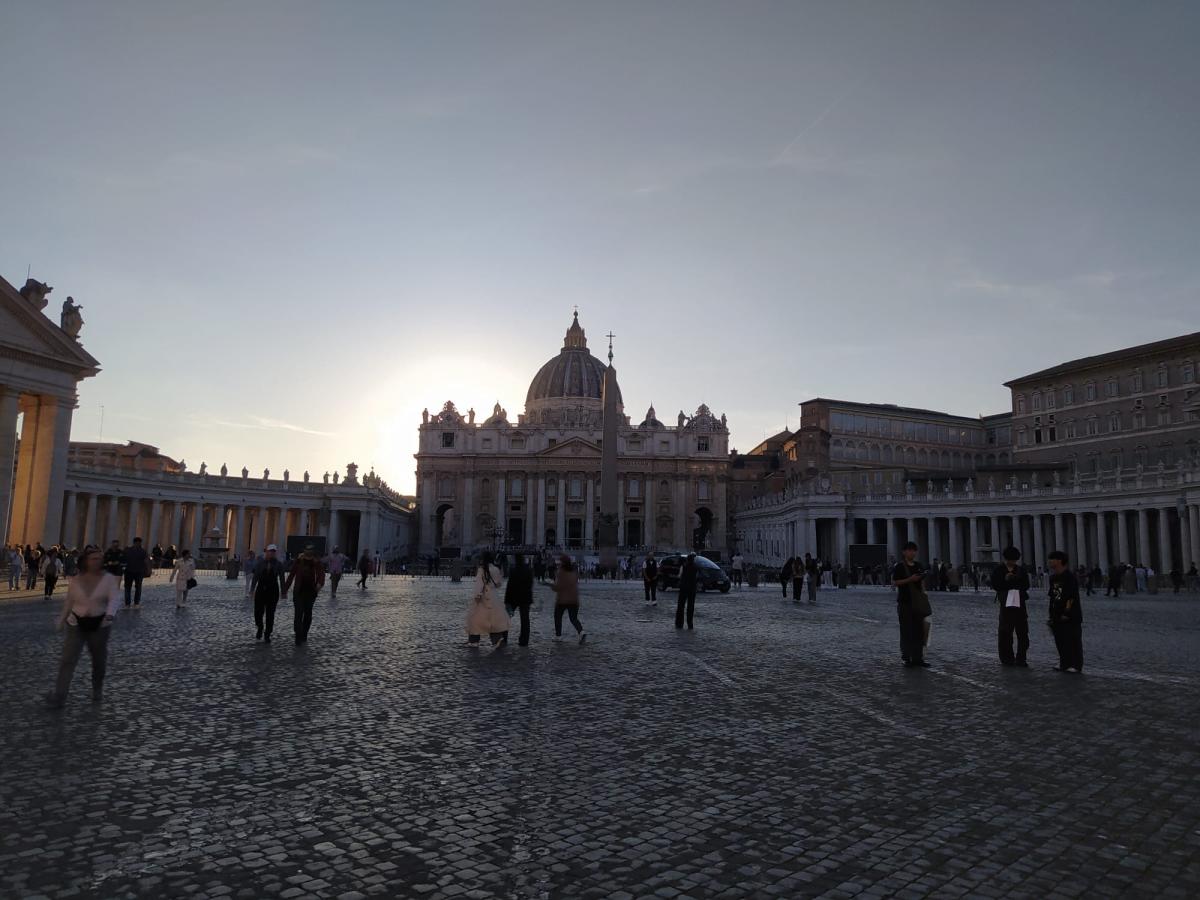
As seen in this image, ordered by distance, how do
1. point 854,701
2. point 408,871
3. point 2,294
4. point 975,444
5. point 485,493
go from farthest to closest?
1. point 485,493
2. point 975,444
3. point 2,294
4. point 854,701
5. point 408,871

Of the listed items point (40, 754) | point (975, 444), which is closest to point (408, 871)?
point (40, 754)

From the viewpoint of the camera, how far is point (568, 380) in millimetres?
114938

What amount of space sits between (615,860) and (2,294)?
113 ft

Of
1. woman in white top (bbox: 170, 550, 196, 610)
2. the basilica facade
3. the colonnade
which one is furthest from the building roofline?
woman in white top (bbox: 170, 550, 196, 610)

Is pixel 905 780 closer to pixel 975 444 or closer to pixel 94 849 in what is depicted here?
pixel 94 849

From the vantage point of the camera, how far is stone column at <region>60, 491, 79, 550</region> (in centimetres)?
4994

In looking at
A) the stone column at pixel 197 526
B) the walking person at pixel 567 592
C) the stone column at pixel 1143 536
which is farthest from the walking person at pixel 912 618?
the stone column at pixel 197 526

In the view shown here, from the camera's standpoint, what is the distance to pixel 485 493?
99.8 metres

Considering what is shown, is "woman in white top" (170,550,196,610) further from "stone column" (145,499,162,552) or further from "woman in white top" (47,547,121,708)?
"stone column" (145,499,162,552)

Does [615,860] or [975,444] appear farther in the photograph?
[975,444]

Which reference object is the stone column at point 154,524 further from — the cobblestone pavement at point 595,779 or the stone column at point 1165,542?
the stone column at point 1165,542

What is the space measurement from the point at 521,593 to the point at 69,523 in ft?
161

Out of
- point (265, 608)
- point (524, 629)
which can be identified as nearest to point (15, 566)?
point (265, 608)

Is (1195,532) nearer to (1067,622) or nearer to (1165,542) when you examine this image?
(1165,542)
